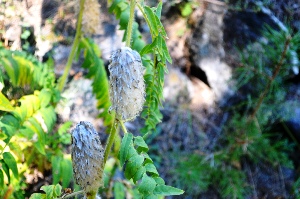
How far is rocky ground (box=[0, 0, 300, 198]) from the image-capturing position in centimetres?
324

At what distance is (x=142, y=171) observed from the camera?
1.13 meters

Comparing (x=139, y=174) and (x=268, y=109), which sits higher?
(x=139, y=174)

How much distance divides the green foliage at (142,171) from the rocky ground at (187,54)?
6.35 ft

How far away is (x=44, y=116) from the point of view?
6.15 feet

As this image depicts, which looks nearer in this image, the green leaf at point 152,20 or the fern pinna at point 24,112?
the green leaf at point 152,20

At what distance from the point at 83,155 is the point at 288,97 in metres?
2.98

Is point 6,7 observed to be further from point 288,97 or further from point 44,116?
point 288,97

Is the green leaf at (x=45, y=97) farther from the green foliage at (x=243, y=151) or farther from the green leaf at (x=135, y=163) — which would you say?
the green foliage at (x=243, y=151)

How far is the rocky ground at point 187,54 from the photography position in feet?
10.6

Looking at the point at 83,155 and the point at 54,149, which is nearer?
the point at 83,155

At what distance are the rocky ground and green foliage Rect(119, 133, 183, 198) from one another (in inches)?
76.1

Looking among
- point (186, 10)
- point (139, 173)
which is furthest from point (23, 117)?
point (186, 10)

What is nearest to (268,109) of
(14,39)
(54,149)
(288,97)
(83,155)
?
(288,97)

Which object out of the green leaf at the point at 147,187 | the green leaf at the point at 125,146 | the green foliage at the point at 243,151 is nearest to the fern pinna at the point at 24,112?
the green leaf at the point at 125,146
